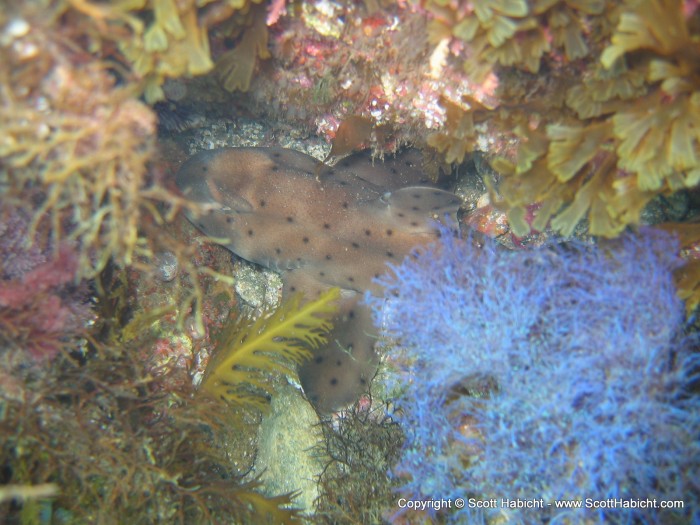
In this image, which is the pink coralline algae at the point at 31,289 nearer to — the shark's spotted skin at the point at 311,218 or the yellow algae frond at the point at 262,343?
the yellow algae frond at the point at 262,343

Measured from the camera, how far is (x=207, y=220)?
4.40 metres

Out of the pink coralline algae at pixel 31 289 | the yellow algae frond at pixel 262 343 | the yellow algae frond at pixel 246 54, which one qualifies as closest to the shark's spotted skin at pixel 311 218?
the yellow algae frond at pixel 262 343

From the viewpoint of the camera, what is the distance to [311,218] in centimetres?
434

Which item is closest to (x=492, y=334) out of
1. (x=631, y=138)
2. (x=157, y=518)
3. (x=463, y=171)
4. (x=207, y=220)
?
(x=631, y=138)

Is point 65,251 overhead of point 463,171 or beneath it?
overhead

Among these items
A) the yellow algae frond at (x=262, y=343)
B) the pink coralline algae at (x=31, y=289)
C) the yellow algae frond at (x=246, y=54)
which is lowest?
the yellow algae frond at (x=262, y=343)

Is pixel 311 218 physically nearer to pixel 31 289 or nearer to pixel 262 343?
pixel 262 343

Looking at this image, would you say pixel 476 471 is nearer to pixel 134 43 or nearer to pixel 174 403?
pixel 174 403

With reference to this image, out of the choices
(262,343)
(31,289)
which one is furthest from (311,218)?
(31,289)

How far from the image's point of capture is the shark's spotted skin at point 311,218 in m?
4.22

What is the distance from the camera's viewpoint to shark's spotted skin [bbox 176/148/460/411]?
4223mm

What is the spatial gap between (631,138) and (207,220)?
3693mm

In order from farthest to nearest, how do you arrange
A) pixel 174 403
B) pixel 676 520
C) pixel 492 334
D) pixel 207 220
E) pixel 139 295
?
pixel 207 220 < pixel 139 295 < pixel 174 403 < pixel 492 334 < pixel 676 520

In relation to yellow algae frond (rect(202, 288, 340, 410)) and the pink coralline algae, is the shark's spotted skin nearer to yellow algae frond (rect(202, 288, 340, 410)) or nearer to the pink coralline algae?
yellow algae frond (rect(202, 288, 340, 410))
